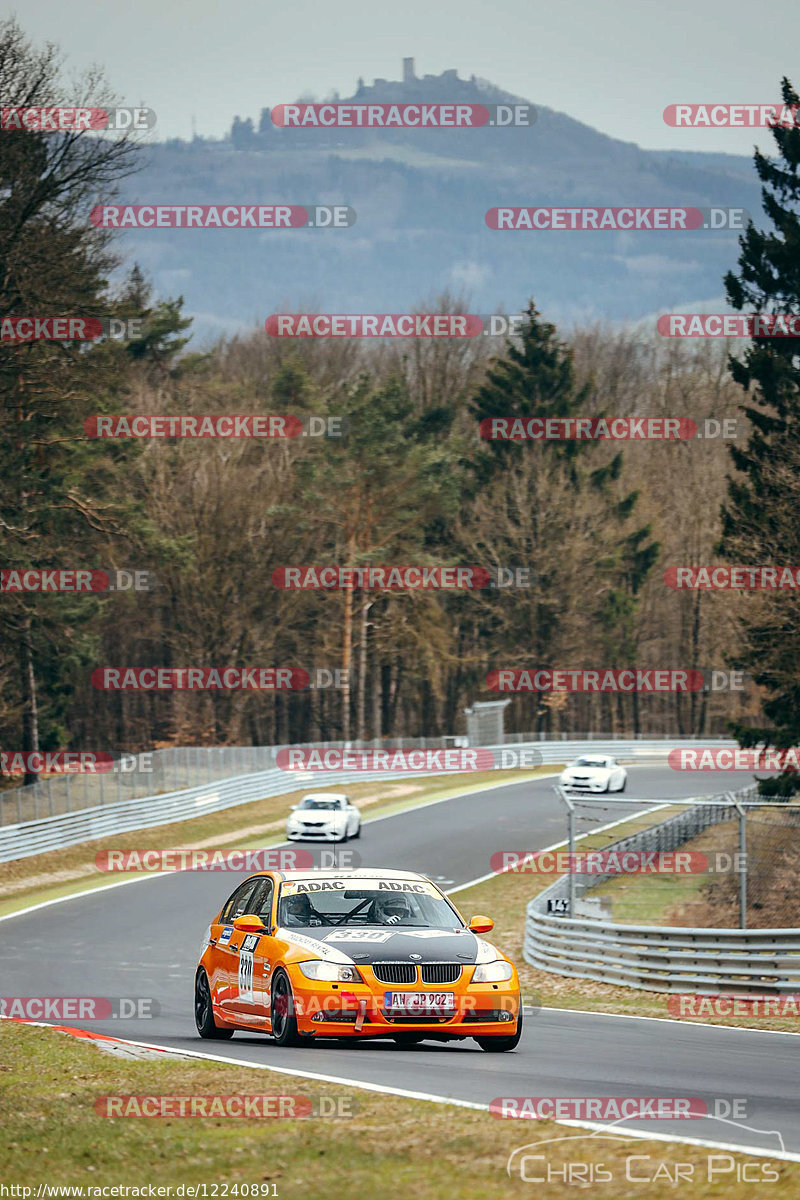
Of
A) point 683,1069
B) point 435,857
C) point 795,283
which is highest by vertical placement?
point 795,283

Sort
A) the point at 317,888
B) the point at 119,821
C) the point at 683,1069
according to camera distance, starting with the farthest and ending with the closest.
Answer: the point at 119,821, the point at 317,888, the point at 683,1069

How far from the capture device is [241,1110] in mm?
8914

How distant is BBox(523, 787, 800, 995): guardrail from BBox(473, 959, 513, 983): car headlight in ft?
21.3

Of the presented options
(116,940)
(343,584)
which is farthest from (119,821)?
(343,584)

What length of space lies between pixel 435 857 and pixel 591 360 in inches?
2469

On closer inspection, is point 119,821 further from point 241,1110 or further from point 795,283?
point 241,1110

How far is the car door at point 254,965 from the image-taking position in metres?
12.2

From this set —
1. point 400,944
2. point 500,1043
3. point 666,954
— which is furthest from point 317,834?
point 400,944

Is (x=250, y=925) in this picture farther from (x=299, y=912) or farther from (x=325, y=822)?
(x=325, y=822)

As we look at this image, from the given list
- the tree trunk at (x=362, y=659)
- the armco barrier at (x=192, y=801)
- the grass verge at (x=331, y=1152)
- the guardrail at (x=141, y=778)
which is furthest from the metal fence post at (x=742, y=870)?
the tree trunk at (x=362, y=659)

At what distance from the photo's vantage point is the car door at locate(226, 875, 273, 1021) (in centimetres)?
1218

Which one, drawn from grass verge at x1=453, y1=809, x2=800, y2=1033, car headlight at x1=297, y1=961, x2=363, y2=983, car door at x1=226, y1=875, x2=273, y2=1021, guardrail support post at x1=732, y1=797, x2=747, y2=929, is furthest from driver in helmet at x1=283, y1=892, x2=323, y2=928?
guardrail support post at x1=732, y1=797, x2=747, y2=929

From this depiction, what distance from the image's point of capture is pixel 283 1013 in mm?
11797

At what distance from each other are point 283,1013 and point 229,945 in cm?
132
